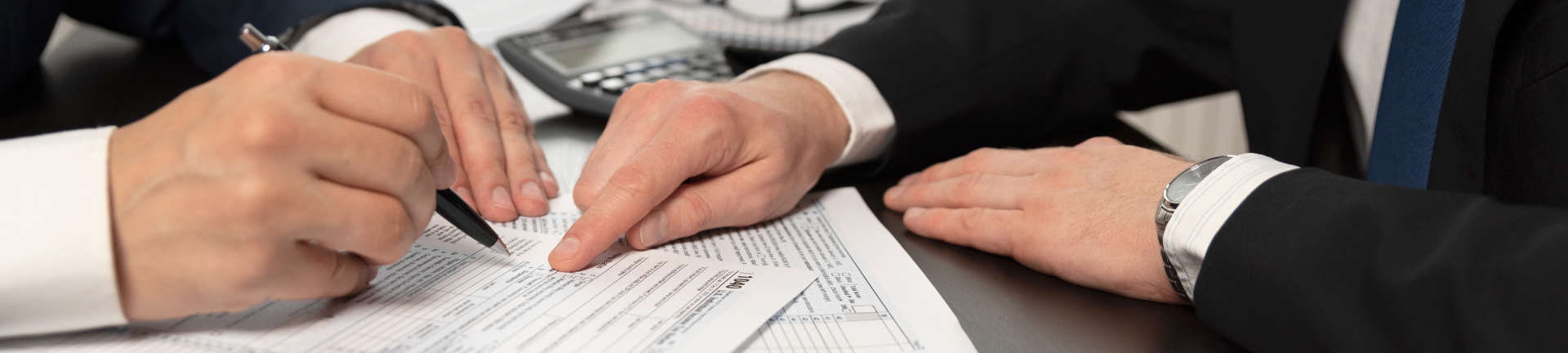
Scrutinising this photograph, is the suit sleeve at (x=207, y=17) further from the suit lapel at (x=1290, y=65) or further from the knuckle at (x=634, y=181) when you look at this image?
the suit lapel at (x=1290, y=65)

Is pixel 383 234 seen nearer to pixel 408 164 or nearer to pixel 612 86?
pixel 408 164

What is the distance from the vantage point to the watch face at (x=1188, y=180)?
0.46 metres

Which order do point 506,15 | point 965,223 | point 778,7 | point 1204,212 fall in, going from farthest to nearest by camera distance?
1. point 506,15
2. point 778,7
3. point 965,223
4. point 1204,212

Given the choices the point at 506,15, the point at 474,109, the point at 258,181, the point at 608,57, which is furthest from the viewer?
the point at 506,15

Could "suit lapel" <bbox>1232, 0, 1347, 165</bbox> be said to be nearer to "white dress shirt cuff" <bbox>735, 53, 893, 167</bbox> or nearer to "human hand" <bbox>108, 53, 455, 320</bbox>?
"white dress shirt cuff" <bbox>735, 53, 893, 167</bbox>

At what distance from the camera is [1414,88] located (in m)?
0.68

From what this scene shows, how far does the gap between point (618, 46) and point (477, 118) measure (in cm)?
28

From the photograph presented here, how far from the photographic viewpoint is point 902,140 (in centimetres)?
71

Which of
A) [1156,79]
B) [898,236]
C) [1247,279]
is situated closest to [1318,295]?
[1247,279]

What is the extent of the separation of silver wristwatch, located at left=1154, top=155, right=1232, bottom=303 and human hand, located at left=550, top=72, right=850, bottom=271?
Result: 0.23 m

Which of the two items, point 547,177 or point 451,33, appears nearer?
point 547,177

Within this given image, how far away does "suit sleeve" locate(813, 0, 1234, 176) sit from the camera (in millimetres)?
724

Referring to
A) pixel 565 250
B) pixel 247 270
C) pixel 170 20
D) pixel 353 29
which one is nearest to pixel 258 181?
pixel 247 270

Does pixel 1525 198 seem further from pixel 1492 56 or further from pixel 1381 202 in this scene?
pixel 1381 202
